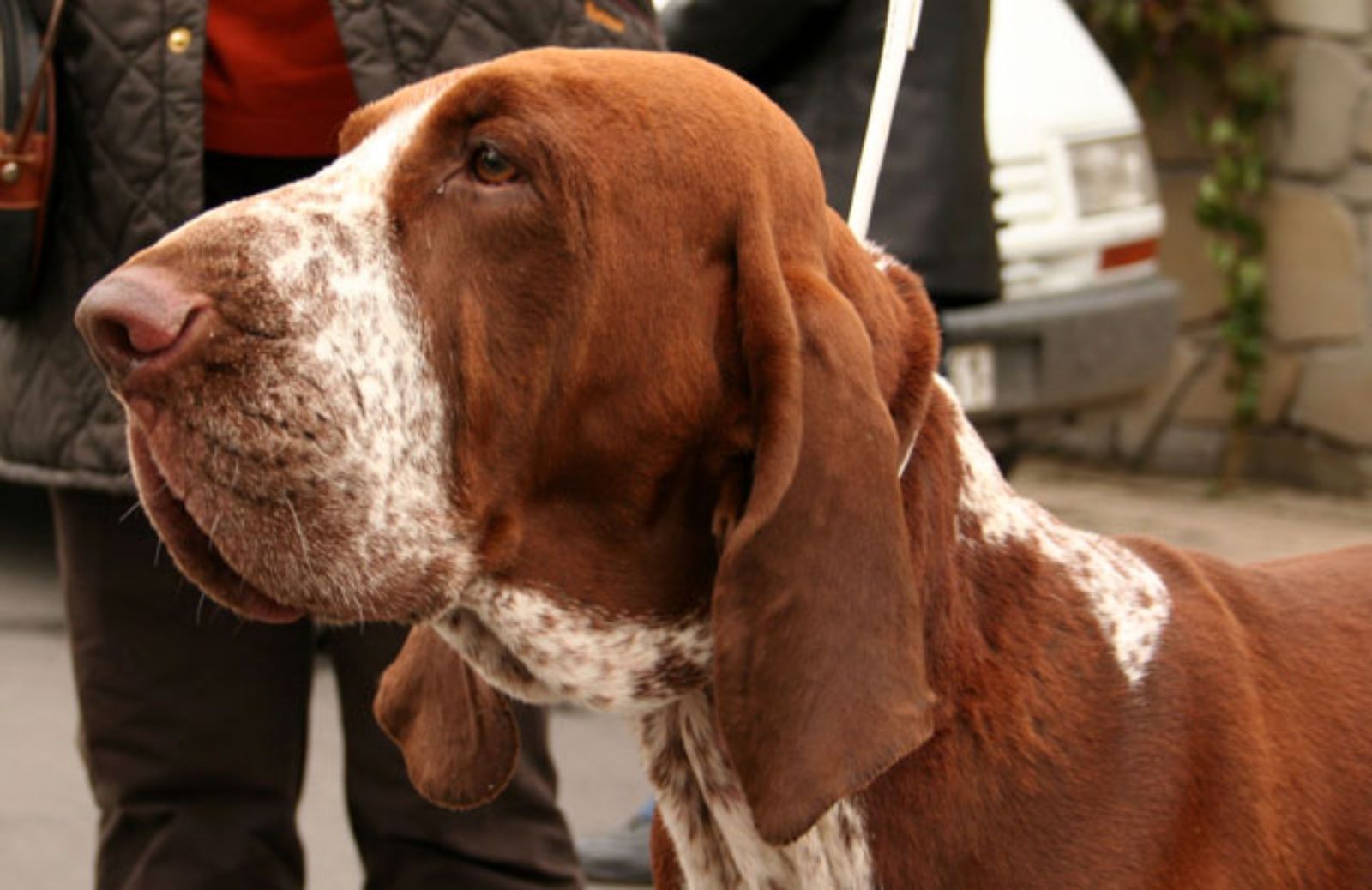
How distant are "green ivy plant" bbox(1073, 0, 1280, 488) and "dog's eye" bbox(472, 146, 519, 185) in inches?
227

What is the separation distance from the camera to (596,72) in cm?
211

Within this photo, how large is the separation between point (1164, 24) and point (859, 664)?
6.05m

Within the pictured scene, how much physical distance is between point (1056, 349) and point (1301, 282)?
8.94ft

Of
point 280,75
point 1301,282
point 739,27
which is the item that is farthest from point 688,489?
point 1301,282

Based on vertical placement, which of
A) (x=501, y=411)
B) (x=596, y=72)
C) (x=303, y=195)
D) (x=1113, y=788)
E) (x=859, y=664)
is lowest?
(x=1113, y=788)

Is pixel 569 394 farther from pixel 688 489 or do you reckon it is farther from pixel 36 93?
pixel 36 93

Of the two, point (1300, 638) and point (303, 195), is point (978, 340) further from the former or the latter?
point (303, 195)

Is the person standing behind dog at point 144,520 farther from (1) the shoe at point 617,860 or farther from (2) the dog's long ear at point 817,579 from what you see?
(1) the shoe at point 617,860

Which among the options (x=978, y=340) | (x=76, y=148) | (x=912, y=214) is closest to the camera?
(x=76, y=148)

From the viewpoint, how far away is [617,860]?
434cm

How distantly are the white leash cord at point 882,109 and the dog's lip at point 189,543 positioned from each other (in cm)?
76

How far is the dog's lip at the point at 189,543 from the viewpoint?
82.2 inches

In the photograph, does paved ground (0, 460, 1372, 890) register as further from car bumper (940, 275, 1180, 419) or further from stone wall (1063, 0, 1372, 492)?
car bumper (940, 275, 1180, 419)

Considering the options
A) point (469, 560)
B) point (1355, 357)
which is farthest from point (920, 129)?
point (1355, 357)
